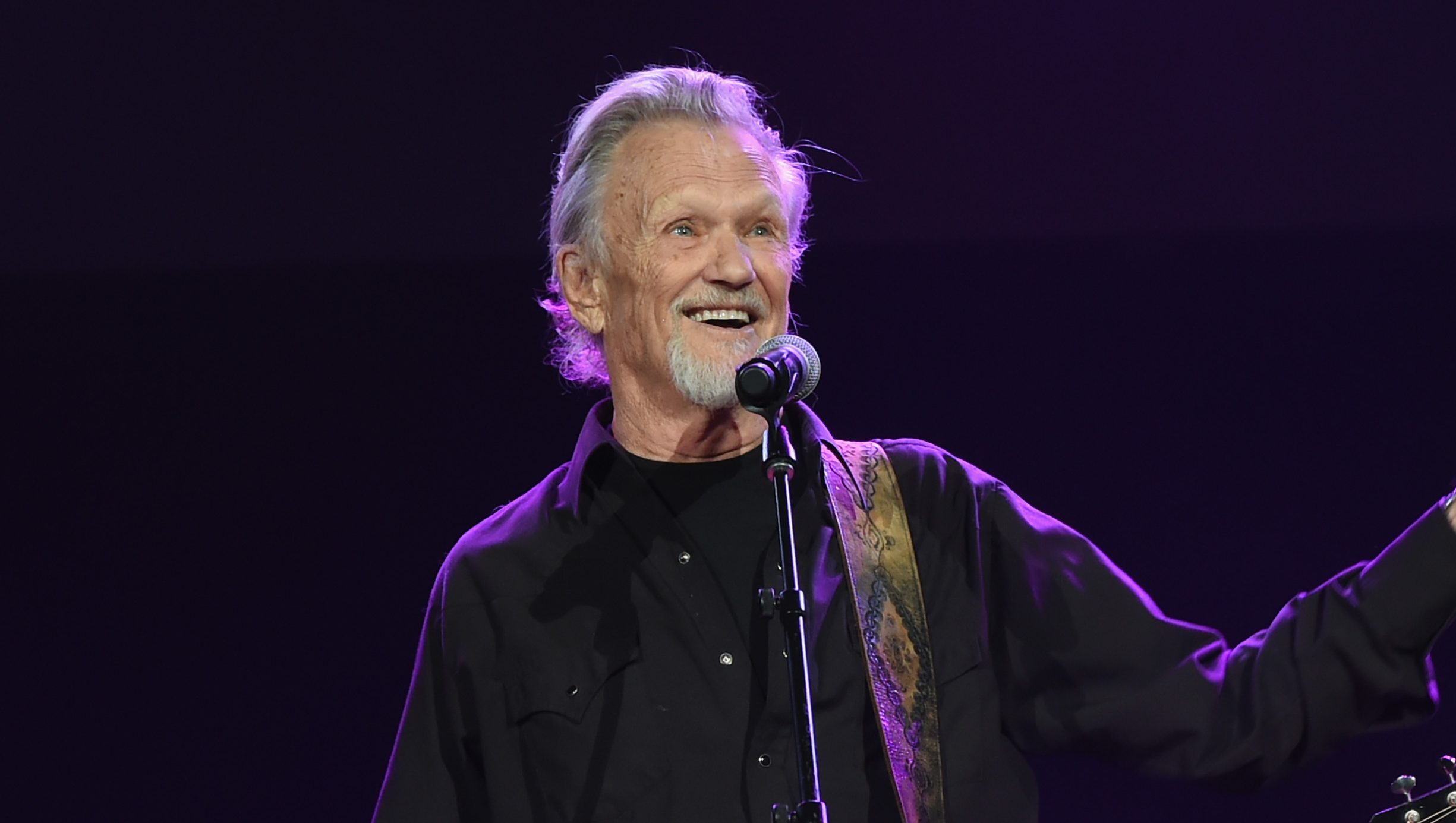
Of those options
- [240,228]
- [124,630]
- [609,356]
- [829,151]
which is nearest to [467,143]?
[240,228]

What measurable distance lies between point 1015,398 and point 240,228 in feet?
7.02

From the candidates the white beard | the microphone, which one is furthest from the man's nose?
the microphone

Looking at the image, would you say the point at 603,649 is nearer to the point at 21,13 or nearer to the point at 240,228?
the point at 240,228

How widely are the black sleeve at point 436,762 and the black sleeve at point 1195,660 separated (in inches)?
38.5

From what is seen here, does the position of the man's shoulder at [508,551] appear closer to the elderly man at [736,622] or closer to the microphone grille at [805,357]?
the elderly man at [736,622]

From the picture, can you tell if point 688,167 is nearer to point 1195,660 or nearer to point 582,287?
point 582,287

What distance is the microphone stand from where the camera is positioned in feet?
6.43

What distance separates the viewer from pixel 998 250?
400 centimetres

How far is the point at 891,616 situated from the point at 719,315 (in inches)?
26.4

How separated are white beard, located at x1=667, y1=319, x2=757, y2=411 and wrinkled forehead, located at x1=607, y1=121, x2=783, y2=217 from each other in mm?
306

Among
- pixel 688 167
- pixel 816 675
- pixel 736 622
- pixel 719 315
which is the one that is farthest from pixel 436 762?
pixel 688 167

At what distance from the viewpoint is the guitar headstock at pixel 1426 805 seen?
82.8 inches

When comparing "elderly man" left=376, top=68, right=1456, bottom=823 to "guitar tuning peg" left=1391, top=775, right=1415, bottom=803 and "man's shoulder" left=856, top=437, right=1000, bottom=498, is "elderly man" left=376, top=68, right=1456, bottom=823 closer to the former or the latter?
"man's shoulder" left=856, top=437, right=1000, bottom=498

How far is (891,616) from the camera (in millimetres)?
2660
